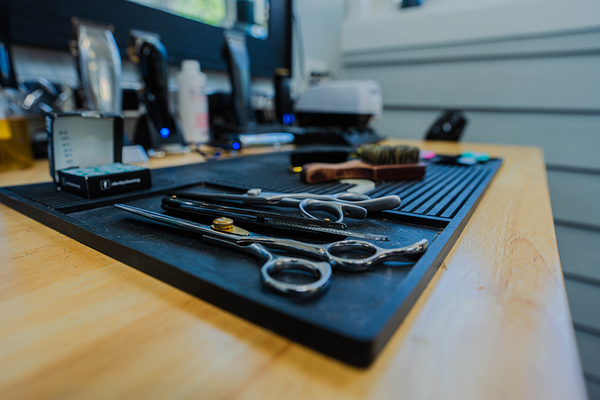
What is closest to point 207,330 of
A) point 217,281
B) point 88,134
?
point 217,281

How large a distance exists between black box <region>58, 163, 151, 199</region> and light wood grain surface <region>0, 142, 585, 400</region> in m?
0.14

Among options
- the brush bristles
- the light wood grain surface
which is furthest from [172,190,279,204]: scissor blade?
the brush bristles

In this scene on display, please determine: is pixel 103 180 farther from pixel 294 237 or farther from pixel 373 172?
pixel 373 172

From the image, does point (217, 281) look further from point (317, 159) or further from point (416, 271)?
point (317, 159)

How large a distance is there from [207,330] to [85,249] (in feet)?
0.58

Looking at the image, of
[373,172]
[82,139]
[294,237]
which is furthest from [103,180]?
[373,172]

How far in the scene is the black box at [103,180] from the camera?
1.36 feet

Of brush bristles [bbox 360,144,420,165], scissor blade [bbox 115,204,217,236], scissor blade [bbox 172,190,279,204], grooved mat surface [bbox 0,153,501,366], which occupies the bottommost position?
grooved mat surface [bbox 0,153,501,366]

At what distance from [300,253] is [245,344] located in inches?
3.5

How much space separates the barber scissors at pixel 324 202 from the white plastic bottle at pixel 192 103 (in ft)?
1.88

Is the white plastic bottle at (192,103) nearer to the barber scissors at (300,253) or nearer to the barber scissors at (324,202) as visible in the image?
the barber scissors at (324,202)

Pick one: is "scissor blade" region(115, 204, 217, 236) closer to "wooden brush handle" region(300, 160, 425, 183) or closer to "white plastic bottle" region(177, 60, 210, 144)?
"wooden brush handle" region(300, 160, 425, 183)

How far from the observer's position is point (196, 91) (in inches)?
35.3

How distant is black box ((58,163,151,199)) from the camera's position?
1.36ft
